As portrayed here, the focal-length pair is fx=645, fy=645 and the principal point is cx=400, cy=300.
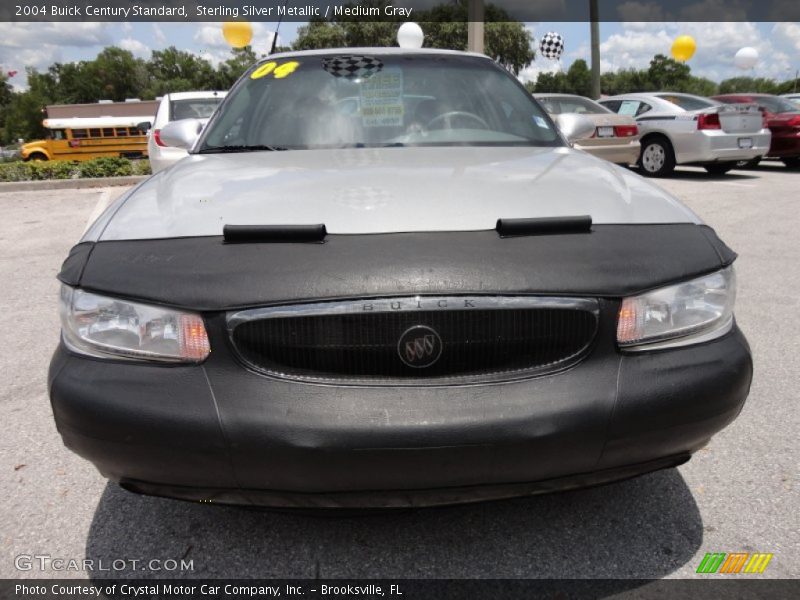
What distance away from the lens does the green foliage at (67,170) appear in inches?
498

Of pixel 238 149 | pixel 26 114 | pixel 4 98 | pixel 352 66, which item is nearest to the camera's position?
pixel 238 149

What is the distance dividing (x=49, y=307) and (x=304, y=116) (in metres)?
2.75

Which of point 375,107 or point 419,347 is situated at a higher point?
point 375,107

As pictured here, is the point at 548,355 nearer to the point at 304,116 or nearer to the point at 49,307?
the point at 304,116

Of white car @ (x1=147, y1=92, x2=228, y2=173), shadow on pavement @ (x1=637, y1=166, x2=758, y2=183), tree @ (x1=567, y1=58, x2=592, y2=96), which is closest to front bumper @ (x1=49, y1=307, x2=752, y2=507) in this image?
white car @ (x1=147, y1=92, x2=228, y2=173)

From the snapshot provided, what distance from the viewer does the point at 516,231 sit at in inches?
66.4

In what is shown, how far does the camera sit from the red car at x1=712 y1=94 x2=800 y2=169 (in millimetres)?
11883

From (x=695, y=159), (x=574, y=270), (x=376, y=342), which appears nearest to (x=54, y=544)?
(x=376, y=342)

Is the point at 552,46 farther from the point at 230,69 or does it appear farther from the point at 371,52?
the point at 230,69

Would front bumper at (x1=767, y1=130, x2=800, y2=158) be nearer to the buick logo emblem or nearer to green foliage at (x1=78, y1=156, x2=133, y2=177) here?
green foliage at (x1=78, y1=156, x2=133, y2=177)

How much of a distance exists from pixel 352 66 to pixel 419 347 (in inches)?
81.3

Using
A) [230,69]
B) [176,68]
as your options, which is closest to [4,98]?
[176,68]

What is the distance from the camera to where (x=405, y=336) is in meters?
1.54

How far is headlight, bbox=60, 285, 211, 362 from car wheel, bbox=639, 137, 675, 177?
1116 centimetres
